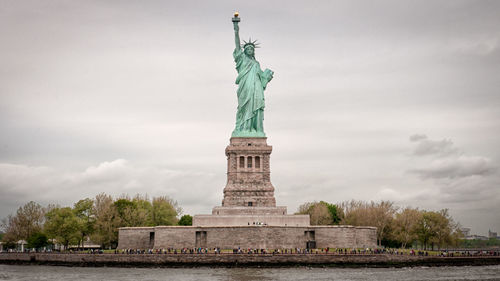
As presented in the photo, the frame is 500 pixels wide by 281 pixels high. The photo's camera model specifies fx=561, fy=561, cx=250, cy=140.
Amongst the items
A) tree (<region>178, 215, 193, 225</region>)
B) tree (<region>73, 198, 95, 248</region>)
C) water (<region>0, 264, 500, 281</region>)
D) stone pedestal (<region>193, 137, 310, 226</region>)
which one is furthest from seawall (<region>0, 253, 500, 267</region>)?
tree (<region>178, 215, 193, 225</region>)

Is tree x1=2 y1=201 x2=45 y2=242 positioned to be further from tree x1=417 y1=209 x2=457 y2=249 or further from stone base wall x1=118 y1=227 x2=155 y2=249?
tree x1=417 y1=209 x2=457 y2=249

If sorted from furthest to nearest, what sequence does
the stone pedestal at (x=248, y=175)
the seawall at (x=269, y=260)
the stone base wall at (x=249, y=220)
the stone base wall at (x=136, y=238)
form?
the stone pedestal at (x=248, y=175), the stone base wall at (x=136, y=238), the stone base wall at (x=249, y=220), the seawall at (x=269, y=260)

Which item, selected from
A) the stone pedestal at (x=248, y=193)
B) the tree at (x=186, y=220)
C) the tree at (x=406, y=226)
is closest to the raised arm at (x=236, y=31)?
the stone pedestal at (x=248, y=193)

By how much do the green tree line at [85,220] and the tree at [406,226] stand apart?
29534 mm

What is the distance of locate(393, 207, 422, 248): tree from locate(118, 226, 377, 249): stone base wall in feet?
42.4

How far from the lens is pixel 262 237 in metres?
58.5

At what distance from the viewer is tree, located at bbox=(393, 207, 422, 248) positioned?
72125 mm

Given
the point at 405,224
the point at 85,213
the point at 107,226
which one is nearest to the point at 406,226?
the point at 405,224

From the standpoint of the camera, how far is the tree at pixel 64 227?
68875 millimetres

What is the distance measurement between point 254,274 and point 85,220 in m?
32.3

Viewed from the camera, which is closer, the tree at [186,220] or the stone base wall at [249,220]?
the stone base wall at [249,220]

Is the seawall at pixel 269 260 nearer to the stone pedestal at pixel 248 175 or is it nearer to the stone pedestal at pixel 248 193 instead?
the stone pedestal at pixel 248 193

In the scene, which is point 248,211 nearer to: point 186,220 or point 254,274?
point 254,274

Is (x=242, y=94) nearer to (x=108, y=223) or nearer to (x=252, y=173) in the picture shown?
(x=252, y=173)
